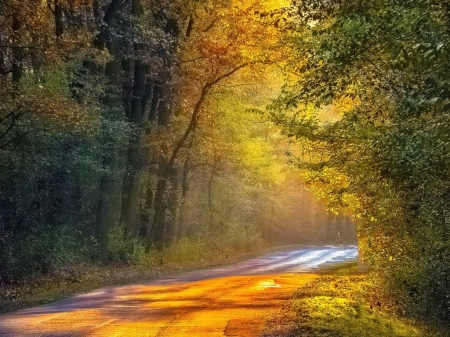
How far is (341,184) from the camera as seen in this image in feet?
79.9

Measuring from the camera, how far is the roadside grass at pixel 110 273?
20070mm

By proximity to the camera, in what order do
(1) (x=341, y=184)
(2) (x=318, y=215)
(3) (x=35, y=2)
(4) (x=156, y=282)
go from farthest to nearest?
(2) (x=318, y=215) → (4) (x=156, y=282) → (1) (x=341, y=184) → (3) (x=35, y=2)

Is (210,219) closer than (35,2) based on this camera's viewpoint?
No

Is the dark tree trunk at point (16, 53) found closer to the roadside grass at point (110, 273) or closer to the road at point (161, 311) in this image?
the roadside grass at point (110, 273)

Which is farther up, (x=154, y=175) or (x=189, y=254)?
(x=154, y=175)

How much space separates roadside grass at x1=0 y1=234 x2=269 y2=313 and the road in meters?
1.05

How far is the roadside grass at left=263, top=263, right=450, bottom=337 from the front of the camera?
13.4 m

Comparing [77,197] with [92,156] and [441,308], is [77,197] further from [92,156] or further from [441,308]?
[441,308]

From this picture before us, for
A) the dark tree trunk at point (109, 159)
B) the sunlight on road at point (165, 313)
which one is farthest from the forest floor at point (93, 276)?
the dark tree trunk at point (109, 159)

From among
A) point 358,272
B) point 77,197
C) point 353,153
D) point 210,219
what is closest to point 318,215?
point 210,219

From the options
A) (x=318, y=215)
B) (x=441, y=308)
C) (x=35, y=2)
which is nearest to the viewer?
(x=441, y=308)

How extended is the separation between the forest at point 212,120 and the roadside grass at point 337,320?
3.19ft

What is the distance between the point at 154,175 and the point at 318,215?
5820 centimetres

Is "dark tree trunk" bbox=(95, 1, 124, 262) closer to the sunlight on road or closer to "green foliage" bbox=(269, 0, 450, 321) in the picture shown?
the sunlight on road
